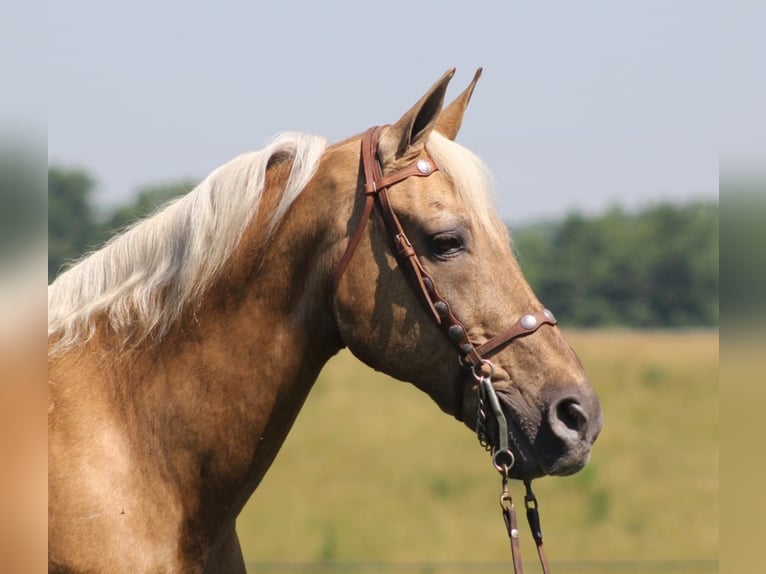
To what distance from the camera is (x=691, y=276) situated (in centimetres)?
2117

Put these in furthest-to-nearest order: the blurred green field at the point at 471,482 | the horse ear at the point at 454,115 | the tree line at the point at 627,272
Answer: the tree line at the point at 627,272 < the blurred green field at the point at 471,482 < the horse ear at the point at 454,115

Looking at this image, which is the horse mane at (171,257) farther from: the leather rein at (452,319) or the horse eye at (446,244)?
the horse eye at (446,244)

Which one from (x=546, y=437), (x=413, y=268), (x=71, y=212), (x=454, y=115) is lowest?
(x=71, y=212)

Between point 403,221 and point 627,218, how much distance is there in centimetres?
2494

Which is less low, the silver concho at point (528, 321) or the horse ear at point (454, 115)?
the horse ear at point (454, 115)

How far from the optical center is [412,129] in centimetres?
294

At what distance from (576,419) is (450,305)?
521 mm

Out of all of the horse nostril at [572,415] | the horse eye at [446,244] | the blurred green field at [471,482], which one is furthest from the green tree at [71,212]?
the horse nostril at [572,415]

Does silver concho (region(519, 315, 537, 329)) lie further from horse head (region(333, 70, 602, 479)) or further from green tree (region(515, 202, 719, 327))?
green tree (region(515, 202, 719, 327))

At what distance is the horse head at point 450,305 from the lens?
9.08ft

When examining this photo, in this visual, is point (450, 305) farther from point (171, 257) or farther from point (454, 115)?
point (171, 257)

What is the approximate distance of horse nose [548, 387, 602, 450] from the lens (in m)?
2.71

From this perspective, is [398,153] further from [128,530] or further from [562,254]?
[562,254]

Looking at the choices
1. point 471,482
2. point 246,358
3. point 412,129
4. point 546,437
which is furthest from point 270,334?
point 471,482
